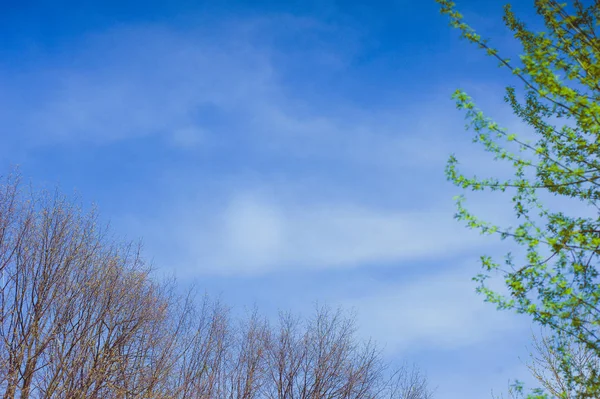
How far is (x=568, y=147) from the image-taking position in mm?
6371

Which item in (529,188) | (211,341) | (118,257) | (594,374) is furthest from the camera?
(211,341)

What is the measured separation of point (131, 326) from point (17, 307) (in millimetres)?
3053

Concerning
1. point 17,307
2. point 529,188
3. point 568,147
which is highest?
point 17,307

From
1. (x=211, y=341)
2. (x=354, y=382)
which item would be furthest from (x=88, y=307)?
(x=354, y=382)

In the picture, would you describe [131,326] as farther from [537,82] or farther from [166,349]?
[537,82]

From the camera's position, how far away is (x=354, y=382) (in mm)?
19531

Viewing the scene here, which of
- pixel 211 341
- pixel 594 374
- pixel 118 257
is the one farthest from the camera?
pixel 211 341

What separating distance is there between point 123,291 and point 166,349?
8.86ft

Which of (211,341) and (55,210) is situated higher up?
(55,210)

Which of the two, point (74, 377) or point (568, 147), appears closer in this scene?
point (568, 147)

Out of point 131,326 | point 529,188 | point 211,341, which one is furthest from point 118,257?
point 529,188

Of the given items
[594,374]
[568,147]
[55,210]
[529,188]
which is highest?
[55,210]

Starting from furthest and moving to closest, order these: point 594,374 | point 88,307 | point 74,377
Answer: point 88,307, point 74,377, point 594,374

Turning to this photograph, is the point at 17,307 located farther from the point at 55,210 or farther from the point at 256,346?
the point at 256,346
